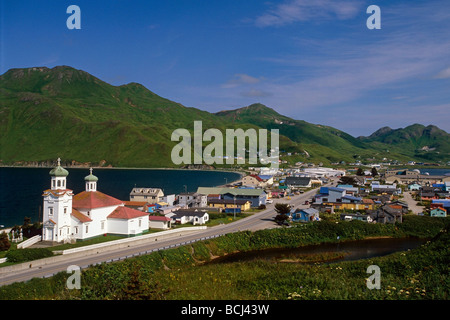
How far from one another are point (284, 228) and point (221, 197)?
78.5 ft

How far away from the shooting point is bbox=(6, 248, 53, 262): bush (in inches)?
1017

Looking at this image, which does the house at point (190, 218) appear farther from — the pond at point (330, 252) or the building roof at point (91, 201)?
the pond at point (330, 252)

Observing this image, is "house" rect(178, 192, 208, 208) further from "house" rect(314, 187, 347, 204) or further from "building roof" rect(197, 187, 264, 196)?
"house" rect(314, 187, 347, 204)

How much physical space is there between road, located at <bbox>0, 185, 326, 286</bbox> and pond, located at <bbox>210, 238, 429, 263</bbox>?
4557mm

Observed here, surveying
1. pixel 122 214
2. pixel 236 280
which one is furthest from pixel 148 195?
pixel 236 280

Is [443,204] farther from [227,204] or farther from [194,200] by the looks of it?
[194,200]

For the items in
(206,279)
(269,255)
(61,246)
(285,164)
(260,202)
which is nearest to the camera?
(206,279)

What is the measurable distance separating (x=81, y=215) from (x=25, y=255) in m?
7.88

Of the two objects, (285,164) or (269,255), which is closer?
(269,255)

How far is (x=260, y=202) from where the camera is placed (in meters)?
63.2

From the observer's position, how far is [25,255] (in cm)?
2606
